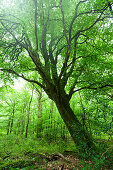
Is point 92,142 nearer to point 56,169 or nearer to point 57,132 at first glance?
point 56,169

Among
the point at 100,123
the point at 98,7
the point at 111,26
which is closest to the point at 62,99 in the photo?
the point at 100,123

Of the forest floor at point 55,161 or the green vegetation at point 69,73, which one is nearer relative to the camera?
the forest floor at point 55,161

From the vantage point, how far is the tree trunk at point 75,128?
4739 mm

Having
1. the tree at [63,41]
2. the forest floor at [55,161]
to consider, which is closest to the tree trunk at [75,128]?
the tree at [63,41]

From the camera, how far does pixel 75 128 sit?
5.04m

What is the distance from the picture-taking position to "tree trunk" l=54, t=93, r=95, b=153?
4.74 metres

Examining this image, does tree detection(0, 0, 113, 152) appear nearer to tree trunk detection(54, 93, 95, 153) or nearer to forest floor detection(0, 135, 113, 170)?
tree trunk detection(54, 93, 95, 153)

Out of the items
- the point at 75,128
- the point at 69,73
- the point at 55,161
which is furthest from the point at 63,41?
the point at 55,161

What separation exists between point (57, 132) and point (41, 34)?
8558 millimetres

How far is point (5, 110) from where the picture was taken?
57.5 feet

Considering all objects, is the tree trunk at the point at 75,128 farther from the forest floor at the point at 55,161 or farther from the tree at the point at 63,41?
the forest floor at the point at 55,161

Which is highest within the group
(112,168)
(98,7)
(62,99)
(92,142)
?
(98,7)

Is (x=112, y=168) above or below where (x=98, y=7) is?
below

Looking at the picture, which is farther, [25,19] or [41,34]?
[41,34]
